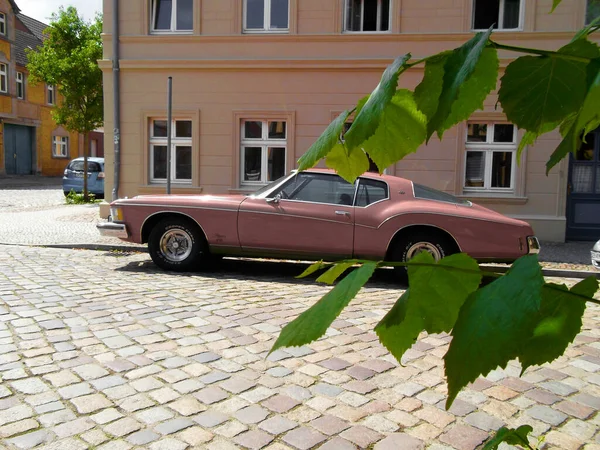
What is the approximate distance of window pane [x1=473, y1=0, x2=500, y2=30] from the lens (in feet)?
40.7

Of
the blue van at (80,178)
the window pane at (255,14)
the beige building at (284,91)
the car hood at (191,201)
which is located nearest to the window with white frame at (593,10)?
the car hood at (191,201)

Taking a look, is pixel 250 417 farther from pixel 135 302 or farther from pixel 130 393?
pixel 135 302

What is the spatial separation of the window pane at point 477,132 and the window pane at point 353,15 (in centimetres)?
345

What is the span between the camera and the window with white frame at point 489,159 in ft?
40.2

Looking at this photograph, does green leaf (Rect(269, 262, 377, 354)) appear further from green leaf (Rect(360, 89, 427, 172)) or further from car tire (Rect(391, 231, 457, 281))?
car tire (Rect(391, 231, 457, 281))

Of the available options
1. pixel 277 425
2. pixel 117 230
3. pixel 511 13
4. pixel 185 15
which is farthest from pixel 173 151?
pixel 277 425

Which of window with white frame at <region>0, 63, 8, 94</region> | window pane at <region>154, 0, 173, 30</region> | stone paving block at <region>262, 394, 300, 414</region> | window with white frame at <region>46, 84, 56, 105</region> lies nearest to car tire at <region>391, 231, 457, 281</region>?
stone paving block at <region>262, 394, 300, 414</region>

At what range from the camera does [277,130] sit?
13328 mm

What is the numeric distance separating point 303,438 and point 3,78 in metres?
40.0

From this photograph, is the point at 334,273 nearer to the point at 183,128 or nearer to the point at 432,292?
the point at 432,292

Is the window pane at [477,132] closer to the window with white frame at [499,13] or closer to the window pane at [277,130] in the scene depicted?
the window with white frame at [499,13]

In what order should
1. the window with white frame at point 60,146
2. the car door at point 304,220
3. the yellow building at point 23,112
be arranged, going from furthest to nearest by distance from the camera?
the window with white frame at point 60,146 → the yellow building at point 23,112 → the car door at point 304,220

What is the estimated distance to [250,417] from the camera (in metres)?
3.30

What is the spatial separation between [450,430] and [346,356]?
1.36 meters
